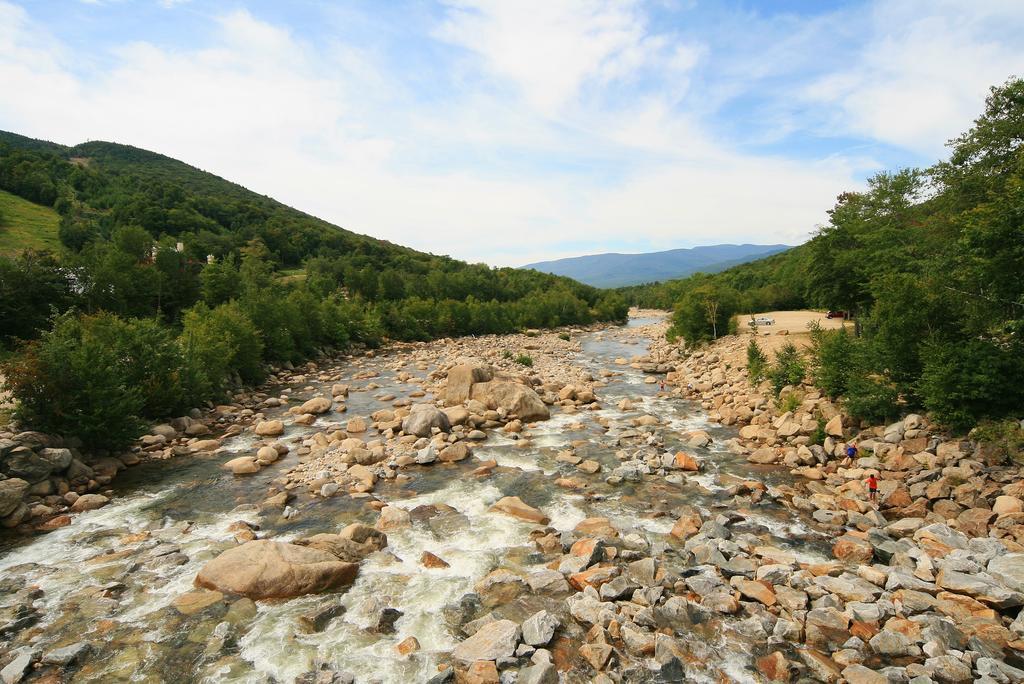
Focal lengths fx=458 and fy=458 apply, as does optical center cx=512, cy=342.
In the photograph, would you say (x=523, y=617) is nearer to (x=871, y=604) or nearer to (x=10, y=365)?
(x=871, y=604)

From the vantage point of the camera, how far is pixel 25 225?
71.1m

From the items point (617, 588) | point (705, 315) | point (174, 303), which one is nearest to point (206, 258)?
point (174, 303)

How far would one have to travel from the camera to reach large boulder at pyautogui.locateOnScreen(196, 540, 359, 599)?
9648 millimetres

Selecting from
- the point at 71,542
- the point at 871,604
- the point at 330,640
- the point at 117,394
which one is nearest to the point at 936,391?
the point at 871,604

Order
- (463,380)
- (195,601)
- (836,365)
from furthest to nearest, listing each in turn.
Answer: (463,380) < (836,365) < (195,601)

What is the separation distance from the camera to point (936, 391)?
47.4ft

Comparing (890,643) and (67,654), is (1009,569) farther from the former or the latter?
(67,654)

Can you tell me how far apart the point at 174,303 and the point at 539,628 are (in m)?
50.8

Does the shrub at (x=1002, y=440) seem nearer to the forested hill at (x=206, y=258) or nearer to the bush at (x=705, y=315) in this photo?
the bush at (x=705, y=315)

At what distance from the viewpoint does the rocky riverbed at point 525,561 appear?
7.82 m

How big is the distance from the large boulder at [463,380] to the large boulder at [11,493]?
15676 mm

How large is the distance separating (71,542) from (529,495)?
40.1 ft

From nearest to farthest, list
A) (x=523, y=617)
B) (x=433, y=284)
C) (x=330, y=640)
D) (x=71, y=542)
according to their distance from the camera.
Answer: (x=330, y=640)
(x=523, y=617)
(x=71, y=542)
(x=433, y=284)

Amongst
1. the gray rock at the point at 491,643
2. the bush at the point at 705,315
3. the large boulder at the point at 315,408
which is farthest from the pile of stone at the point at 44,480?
the bush at the point at 705,315
